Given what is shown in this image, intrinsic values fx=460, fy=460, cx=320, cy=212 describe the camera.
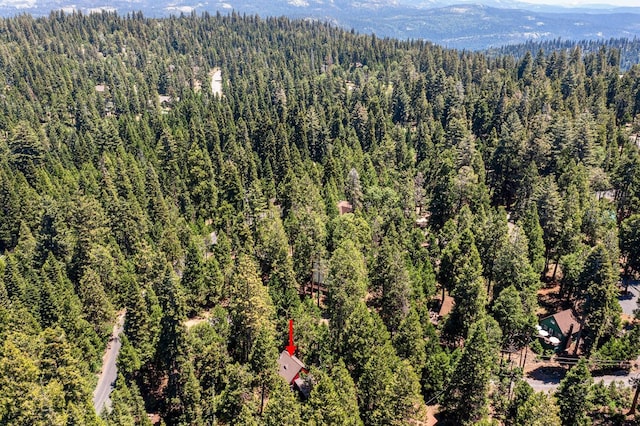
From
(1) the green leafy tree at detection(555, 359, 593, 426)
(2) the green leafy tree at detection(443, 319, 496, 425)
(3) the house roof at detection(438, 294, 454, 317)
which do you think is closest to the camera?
(1) the green leafy tree at detection(555, 359, 593, 426)

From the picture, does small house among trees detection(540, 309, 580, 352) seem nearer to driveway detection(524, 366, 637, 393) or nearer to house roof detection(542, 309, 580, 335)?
house roof detection(542, 309, 580, 335)

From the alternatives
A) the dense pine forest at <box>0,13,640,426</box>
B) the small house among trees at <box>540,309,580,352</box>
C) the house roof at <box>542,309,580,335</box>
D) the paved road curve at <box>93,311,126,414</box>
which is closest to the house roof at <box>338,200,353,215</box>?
the dense pine forest at <box>0,13,640,426</box>

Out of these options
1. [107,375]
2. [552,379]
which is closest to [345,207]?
[552,379]

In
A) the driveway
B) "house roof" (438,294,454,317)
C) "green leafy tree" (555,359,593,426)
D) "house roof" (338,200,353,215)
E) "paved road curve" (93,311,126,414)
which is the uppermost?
"green leafy tree" (555,359,593,426)

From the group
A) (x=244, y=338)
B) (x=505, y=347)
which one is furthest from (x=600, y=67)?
(x=244, y=338)

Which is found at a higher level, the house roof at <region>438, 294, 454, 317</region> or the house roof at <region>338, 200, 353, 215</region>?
the house roof at <region>338, 200, 353, 215</region>

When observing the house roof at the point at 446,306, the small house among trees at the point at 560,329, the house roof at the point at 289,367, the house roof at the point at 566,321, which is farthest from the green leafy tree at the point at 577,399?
the house roof at the point at 289,367

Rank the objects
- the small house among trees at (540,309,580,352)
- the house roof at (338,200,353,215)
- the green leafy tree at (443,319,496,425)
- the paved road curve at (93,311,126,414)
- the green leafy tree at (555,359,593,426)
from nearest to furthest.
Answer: the green leafy tree at (555,359,593,426), the green leafy tree at (443,319,496,425), the paved road curve at (93,311,126,414), the small house among trees at (540,309,580,352), the house roof at (338,200,353,215)

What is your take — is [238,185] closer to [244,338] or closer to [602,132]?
[244,338]
